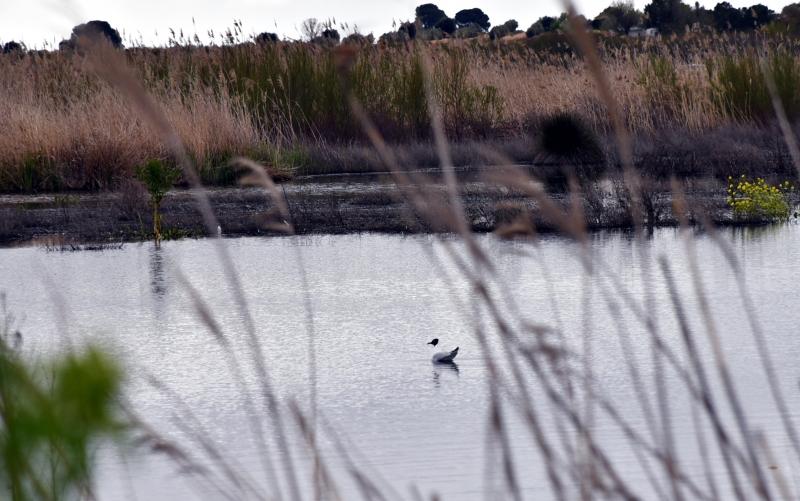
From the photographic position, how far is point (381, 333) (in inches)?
253

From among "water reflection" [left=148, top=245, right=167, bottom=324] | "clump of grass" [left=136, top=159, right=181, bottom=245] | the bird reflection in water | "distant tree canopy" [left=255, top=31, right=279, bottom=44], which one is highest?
"distant tree canopy" [left=255, top=31, right=279, bottom=44]

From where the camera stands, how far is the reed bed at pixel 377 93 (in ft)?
51.3

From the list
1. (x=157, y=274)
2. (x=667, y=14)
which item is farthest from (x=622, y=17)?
(x=157, y=274)

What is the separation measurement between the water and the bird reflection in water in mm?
16

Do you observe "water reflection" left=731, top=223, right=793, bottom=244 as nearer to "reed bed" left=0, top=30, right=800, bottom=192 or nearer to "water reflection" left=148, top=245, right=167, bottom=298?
"water reflection" left=148, top=245, right=167, bottom=298

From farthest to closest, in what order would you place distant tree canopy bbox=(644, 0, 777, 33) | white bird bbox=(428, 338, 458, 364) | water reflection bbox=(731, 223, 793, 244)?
1. distant tree canopy bbox=(644, 0, 777, 33)
2. water reflection bbox=(731, 223, 793, 244)
3. white bird bbox=(428, 338, 458, 364)

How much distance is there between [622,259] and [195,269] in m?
2.85

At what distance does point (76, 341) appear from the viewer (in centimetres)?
628

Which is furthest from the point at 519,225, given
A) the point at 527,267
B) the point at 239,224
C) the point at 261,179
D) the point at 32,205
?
the point at 32,205

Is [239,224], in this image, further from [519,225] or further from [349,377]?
[519,225]

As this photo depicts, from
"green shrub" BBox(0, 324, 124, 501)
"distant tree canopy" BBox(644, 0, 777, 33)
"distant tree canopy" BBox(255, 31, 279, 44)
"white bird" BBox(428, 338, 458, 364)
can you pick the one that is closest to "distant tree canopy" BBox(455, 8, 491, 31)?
"distant tree canopy" BBox(644, 0, 777, 33)

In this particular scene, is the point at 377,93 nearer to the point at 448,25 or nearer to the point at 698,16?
the point at 698,16

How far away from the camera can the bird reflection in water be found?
17.9 ft

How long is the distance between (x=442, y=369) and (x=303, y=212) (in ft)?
18.8
